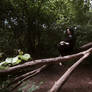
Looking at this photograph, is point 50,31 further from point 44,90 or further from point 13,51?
point 44,90

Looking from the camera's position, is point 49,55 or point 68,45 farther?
point 49,55

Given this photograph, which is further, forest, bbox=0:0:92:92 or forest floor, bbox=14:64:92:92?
forest, bbox=0:0:92:92

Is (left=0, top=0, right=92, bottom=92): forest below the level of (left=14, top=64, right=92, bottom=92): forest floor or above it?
above

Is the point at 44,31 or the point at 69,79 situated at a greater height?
the point at 44,31

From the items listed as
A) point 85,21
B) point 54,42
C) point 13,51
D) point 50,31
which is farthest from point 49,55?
point 85,21

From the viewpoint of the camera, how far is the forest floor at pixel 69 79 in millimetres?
5484

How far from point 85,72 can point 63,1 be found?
13.9 ft

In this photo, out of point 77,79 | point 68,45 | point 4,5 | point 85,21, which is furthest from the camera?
point 85,21

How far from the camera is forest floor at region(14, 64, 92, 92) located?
5484 mm

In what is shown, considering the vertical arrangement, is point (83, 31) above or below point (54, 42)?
above

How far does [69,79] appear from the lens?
21.0 feet

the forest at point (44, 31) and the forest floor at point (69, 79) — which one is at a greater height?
the forest at point (44, 31)

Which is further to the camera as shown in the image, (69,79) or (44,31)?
(44,31)

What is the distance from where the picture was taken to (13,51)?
23.0 feet
